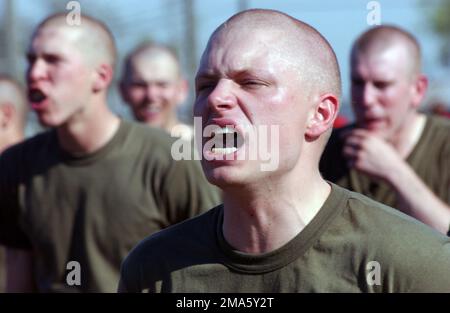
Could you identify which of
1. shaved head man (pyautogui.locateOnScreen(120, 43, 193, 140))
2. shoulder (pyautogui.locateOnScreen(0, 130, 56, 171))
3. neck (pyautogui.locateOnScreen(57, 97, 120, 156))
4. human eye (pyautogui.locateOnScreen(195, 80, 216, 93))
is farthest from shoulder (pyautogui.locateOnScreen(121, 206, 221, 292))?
shaved head man (pyautogui.locateOnScreen(120, 43, 193, 140))

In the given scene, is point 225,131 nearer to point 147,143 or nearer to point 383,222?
point 383,222

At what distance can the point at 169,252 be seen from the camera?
3828mm

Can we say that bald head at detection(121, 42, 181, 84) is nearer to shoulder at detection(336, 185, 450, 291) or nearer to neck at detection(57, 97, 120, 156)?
neck at detection(57, 97, 120, 156)

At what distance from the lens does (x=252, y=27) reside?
147 inches

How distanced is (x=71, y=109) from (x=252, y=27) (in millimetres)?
2855

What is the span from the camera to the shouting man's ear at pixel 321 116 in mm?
3736

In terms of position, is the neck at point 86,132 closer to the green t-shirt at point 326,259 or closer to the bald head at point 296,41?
the green t-shirt at point 326,259

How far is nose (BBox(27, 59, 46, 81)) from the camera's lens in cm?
637

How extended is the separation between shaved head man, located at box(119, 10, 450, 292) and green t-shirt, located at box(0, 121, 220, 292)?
2.22 metres

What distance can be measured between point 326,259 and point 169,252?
62 centimetres

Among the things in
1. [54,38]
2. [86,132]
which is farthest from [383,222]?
[54,38]
